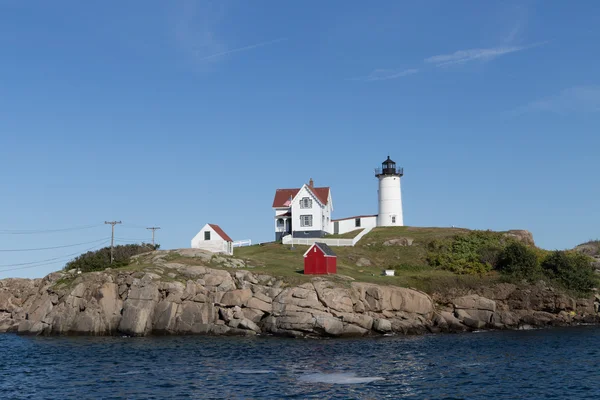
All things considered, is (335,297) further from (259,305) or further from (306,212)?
(306,212)

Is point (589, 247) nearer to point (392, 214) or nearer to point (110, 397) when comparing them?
point (392, 214)

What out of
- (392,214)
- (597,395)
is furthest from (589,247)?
(597,395)

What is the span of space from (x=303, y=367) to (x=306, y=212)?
4900 centimetres

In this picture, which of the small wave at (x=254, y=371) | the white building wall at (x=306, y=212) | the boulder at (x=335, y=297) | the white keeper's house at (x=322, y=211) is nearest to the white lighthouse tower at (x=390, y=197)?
the white keeper's house at (x=322, y=211)

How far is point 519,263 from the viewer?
211 feet

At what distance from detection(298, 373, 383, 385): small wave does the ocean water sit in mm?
51

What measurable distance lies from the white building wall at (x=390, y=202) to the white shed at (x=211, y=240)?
28657 mm

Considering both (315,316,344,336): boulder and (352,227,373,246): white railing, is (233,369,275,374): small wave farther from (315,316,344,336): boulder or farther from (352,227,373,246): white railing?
(352,227,373,246): white railing

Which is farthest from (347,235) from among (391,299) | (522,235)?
(391,299)

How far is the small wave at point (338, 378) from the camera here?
31.2 m

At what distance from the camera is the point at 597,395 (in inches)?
1115

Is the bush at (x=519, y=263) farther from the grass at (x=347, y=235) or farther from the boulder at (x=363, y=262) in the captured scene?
the grass at (x=347, y=235)

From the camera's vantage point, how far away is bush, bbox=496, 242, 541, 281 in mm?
62875

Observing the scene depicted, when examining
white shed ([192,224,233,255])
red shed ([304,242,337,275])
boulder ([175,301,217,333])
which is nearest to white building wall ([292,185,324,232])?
white shed ([192,224,233,255])
